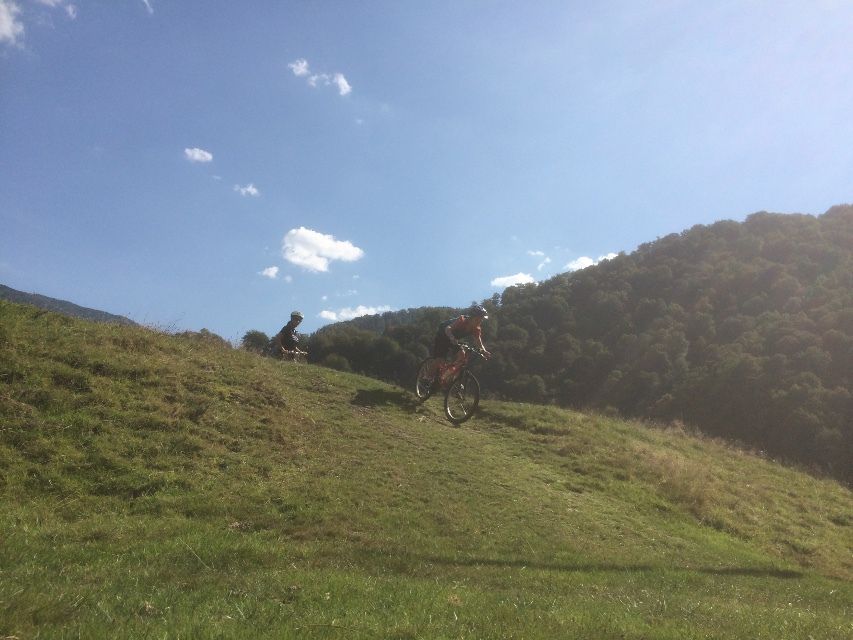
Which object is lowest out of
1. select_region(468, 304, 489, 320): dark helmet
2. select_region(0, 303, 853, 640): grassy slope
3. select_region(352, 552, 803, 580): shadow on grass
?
select_region(352, 552, 803, 580): shadow on grass

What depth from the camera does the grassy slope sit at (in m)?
4.81

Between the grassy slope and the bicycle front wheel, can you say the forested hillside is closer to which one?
the bicycle front wheel

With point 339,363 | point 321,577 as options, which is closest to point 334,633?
point 321,577

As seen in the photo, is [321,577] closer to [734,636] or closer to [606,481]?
[734,636]

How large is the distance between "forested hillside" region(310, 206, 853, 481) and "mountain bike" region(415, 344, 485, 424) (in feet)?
42.6

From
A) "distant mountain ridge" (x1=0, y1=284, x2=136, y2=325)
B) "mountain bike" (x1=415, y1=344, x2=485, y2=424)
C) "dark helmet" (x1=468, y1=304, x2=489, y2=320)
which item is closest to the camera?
"distant mountain ridge" (x1=0, y1=284, x2=136, y2=325)

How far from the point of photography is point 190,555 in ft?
21.1

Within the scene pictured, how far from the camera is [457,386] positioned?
15.5m

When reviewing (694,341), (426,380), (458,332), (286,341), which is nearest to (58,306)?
(286,341)

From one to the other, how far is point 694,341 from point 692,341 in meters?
0.17

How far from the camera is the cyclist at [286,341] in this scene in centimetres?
1997

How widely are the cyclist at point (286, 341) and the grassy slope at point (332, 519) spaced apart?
1.82 m

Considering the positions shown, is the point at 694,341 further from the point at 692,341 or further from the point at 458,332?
the point at 458,332

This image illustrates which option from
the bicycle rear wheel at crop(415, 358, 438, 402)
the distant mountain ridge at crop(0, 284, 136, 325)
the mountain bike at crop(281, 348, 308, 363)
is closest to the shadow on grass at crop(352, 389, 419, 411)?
the bicycle rear wheel at crop(415, 358, 438, 402)
